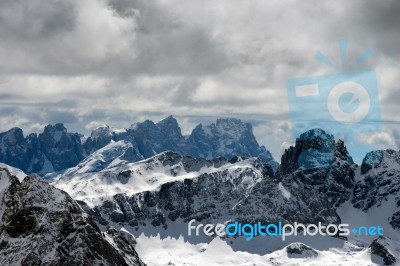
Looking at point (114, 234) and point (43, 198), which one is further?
point (114, 234)

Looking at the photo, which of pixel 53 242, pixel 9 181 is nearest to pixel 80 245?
pixel 53 242

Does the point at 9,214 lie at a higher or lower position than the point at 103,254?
higher

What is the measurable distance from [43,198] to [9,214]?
8927 mm

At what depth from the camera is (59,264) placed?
133 meters

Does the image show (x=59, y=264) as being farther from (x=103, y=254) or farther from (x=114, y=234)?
(x=114, y=234)

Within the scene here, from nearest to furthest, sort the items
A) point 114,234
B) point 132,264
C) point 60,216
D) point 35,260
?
point 35,260 < point 60,216 < point 132,264 < point 114,234

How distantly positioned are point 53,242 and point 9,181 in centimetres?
2851

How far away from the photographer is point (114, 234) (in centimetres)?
16062

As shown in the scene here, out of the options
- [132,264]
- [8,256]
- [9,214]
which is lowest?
[132,264]

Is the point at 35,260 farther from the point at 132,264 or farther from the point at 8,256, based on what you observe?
the point at 132,264

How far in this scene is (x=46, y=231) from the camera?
448 feet

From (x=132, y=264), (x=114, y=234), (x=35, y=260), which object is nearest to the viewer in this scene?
(x=35, y=260)

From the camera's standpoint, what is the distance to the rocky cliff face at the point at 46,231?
133125 millimetres

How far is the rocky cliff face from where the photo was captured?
13312cm
